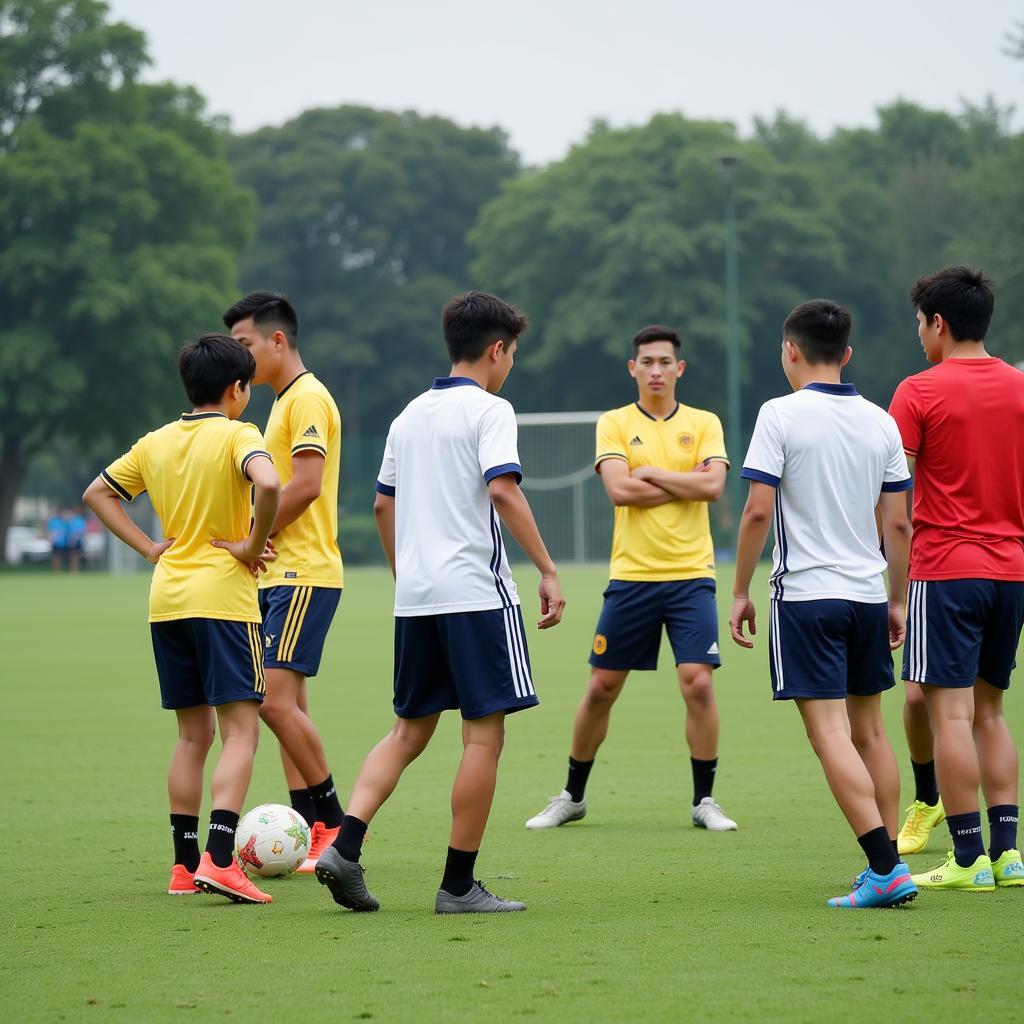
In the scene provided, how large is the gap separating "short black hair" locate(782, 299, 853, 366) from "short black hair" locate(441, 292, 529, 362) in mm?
1042

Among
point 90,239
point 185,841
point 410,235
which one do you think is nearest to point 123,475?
point 185,841

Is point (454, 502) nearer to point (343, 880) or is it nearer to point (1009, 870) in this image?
point (343, 880)

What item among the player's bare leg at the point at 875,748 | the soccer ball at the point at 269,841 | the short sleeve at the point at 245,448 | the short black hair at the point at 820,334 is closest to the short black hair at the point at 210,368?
the short sleeve at the point at 245,448

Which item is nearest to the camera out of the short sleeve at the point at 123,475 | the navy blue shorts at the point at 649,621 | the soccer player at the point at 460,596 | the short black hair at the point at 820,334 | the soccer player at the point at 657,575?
the soccer player at the point at 460,596

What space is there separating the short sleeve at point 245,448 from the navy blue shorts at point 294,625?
90 centimetres

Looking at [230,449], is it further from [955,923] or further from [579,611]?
[579,611]

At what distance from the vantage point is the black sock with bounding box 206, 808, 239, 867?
6441 mm

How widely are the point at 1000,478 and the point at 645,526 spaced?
2603mm

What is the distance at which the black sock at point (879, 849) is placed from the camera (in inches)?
234

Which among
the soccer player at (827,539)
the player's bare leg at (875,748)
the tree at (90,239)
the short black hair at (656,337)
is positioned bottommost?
the player's bare leg at (875,748)

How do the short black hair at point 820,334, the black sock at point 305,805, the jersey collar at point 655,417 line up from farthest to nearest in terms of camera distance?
the jersey collar at point 655,417
the black sock at point 305,805
the short black hair at point 820,334

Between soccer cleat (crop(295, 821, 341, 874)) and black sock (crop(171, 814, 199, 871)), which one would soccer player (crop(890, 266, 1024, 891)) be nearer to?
soccer cleat (crop(295, 821, 341, 874))

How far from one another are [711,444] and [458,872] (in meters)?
3.59

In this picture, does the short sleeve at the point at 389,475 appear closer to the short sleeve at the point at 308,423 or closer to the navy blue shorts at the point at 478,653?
the navy blue shorts at the point at 478,653
